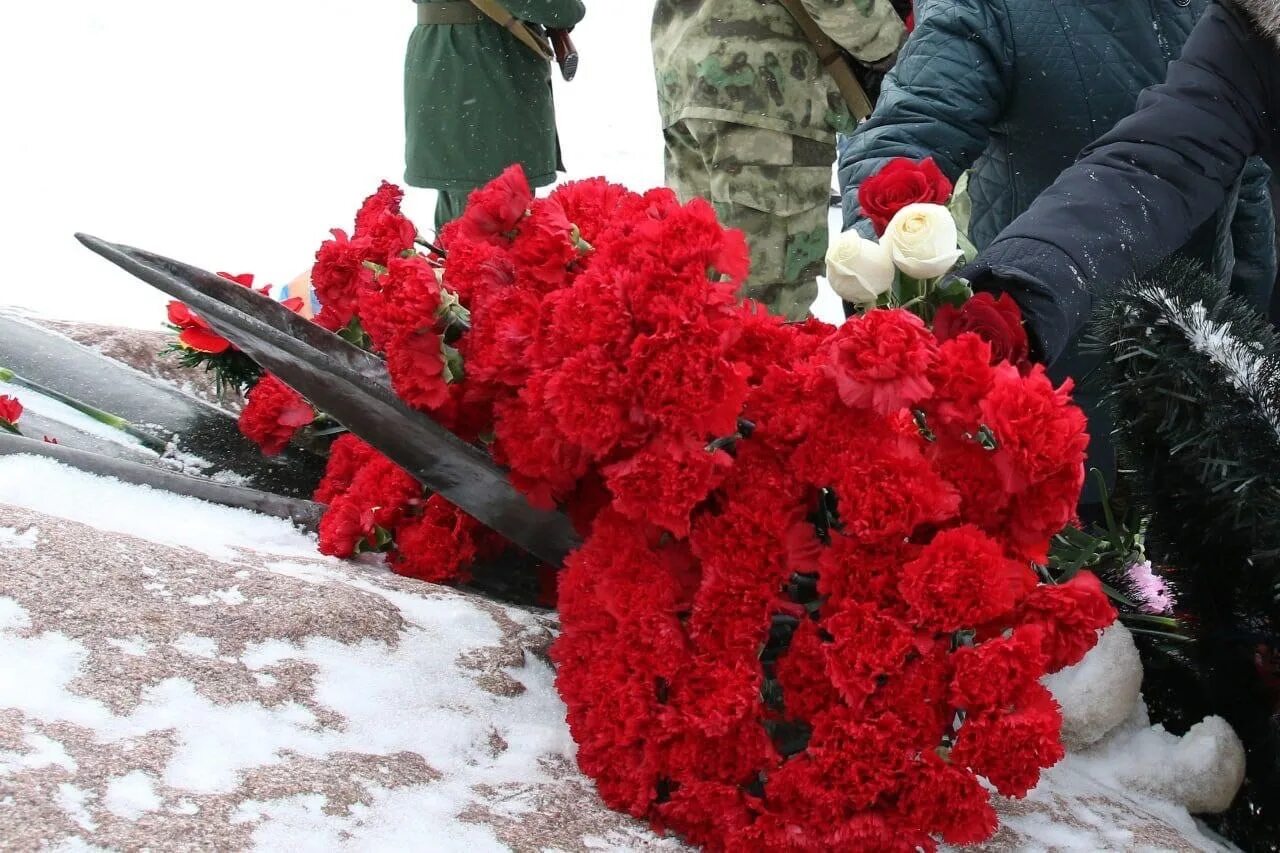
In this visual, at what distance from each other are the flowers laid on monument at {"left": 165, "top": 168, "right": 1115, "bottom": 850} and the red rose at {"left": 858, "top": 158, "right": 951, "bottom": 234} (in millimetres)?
295

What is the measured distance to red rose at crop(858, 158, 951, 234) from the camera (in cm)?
153

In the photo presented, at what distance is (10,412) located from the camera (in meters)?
1.80

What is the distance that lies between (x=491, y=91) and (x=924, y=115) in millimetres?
1738

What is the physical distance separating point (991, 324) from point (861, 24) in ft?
5.28

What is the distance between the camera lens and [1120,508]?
1.72 metres

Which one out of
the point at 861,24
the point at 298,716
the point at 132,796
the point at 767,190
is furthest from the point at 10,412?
the point at 861,24

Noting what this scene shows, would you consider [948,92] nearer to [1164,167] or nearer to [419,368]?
[1164,167]

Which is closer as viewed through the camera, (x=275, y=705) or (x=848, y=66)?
(x=275, y=705)

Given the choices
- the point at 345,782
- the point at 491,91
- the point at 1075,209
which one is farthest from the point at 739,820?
the point at 491,91

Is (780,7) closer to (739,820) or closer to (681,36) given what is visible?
(681,36)

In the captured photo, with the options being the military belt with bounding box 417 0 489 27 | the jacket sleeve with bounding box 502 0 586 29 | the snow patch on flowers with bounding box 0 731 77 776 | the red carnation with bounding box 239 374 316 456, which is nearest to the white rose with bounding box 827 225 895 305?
the red carnation with bounding box 239 374 316 456

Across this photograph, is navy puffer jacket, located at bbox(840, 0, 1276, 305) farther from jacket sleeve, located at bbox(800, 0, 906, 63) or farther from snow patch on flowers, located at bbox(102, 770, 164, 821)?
snow patch on flowers, located at bbox(102, 770, 164, 821)

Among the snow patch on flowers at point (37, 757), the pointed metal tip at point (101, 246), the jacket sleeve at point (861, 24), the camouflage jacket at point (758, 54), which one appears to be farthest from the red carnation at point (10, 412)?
the jacket sleeve at point (861, 24)

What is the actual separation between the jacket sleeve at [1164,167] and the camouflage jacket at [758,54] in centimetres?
115
